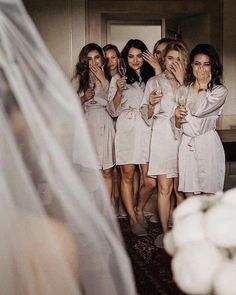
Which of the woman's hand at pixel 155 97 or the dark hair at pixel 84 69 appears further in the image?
the dark hair at pixel 84 69

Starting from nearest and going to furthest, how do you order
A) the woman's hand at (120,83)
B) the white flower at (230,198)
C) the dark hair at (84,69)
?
the white flower at (230,198), the woman's hand at (120,83), the dark hair at (84,69)

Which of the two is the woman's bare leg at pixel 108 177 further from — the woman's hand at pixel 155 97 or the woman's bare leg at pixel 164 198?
the woman's hand at pixel 155 97

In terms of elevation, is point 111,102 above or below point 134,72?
below

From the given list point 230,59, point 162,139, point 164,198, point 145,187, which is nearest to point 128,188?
point 145,187

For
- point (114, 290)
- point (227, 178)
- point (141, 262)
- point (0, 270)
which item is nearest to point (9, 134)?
point (0, 270)

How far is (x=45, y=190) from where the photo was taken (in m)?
1.29

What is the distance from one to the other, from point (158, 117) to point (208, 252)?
278 cm

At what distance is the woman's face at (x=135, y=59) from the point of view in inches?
158

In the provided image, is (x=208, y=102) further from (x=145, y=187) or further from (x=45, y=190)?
(x=45, y=190)

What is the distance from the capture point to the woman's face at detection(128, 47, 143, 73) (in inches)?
158

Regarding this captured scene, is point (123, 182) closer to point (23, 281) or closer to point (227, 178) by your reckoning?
point (227, 178)

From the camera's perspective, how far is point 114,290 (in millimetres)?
1281

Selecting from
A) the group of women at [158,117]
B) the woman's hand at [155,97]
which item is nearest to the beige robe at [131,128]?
the group of women at [158,117]

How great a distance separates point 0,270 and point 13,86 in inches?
16.9
